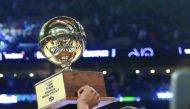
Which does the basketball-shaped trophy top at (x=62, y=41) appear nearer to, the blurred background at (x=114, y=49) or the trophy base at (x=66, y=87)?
the trophy base at (x=66, y=87)

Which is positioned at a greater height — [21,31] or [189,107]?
[21,31]

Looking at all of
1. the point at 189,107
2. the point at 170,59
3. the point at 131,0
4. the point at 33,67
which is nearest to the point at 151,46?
the point at 170,59

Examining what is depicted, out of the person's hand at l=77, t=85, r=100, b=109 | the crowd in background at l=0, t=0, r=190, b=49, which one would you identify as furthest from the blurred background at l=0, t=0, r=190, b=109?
the person's hand at l=77, t=85, r=100, b=109

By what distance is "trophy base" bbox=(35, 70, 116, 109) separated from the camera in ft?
4.37

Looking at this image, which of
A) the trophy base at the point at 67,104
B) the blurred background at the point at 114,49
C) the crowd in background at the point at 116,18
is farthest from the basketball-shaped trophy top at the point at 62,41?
the crowd in background at the point at 116,18

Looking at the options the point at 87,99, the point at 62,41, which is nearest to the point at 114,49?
the point at 62,41

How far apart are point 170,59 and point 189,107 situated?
23.3ft

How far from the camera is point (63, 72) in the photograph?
136cm

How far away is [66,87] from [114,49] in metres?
6.25

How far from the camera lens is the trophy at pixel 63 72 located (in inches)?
53.5

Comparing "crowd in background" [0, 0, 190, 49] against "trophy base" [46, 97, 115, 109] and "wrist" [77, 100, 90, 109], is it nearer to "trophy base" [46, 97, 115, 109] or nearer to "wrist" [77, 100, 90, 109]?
"trophy base" [46, 97, 115, 109]

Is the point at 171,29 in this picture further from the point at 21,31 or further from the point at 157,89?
the point at 21,31

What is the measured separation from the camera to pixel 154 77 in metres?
7.63

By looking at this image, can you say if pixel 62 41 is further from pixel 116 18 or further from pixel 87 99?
pixel 116 18
